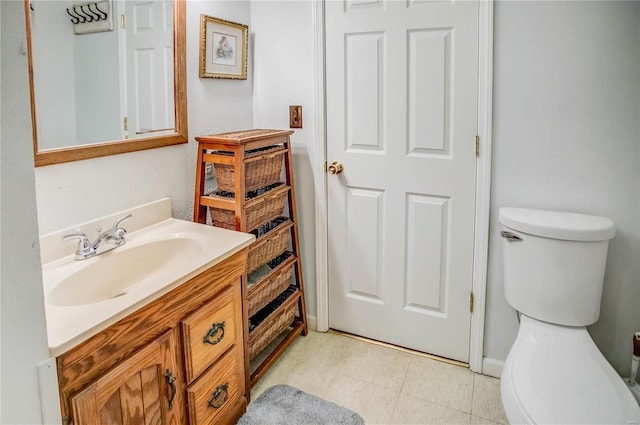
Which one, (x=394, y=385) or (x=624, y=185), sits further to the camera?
(x=394, y=385)

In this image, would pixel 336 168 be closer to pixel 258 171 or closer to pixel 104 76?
pixel 258 171

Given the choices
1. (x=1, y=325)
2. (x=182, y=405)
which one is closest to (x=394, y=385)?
(x=182, y=405)

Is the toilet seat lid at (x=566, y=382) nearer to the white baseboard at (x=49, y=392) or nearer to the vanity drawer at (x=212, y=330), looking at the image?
the vanity drawer at (x=212, y=330)

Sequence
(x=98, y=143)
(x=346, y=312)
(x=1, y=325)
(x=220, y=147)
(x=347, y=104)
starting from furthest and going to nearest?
(x=346, y=312), (x=347, y=104), (x=220, y=147), (x=98, y=143), (x=1, y=325)

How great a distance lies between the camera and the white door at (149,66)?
1790 millimetres

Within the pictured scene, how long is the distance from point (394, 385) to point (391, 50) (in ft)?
5.00

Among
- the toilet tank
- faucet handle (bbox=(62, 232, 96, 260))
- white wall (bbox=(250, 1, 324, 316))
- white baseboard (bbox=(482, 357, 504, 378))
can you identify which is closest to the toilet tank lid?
the toilet tank

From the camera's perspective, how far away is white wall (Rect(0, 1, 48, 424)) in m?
0.86

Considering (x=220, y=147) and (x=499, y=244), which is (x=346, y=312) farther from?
(x=220, y=147)

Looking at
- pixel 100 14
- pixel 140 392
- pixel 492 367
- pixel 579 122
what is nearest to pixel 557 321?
pixel 492 367

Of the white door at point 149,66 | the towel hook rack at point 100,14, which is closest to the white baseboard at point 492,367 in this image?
the white door at point 149,66

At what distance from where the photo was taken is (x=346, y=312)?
8.36 ft

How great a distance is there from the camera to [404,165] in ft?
7.28

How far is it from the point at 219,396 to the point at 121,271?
1.89ft
